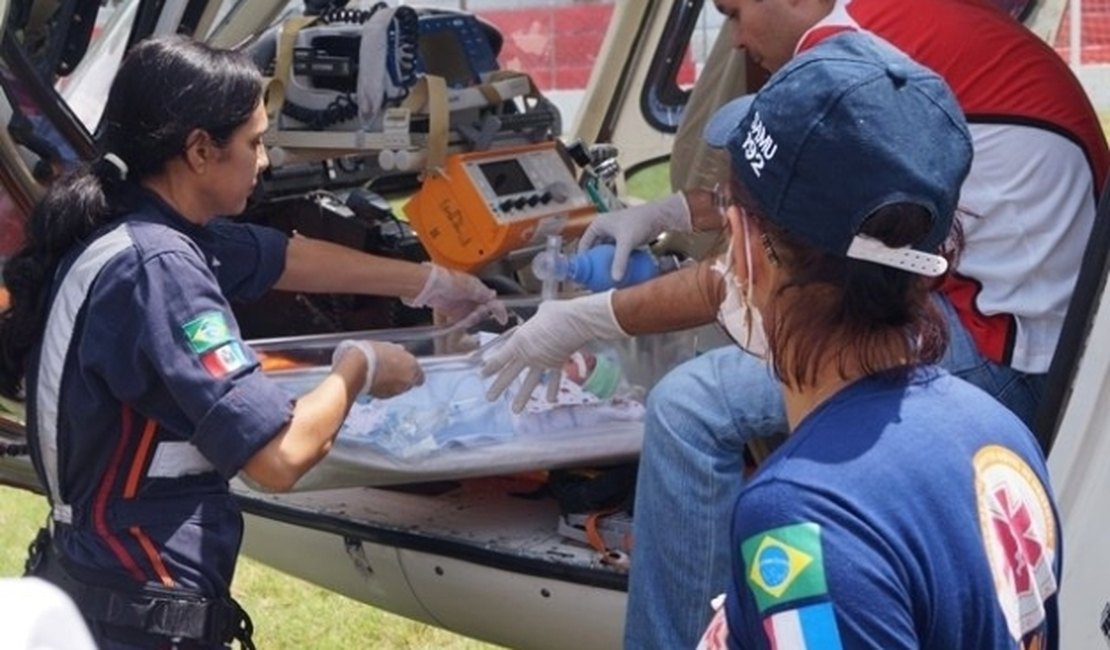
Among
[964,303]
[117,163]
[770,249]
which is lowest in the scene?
[964,303]

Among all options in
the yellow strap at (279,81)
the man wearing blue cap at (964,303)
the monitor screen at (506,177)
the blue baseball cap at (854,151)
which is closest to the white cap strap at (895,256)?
the blue baseball cap at (854,151)

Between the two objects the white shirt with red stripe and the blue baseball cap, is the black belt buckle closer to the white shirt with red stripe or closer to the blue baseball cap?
the white shirt with red stripe

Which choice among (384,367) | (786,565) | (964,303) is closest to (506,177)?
(384,367)

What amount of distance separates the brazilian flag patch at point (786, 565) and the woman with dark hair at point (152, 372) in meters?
1.15

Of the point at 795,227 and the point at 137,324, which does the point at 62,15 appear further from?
the point at 795,227

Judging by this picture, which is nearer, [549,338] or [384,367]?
[384,367]

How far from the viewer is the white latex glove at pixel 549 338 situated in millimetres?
3236

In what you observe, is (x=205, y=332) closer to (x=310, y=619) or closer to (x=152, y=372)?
(x=152, y=372)

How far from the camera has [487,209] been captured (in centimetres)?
386

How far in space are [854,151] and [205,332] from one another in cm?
118

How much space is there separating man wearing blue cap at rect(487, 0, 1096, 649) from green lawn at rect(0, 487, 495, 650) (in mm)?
1863

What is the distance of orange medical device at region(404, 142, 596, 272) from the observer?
386 cm

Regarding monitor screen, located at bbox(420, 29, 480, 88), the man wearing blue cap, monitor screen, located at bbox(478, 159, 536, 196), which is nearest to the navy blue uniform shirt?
the man wearing blue cap

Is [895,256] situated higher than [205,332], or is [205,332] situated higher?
[895,256]
